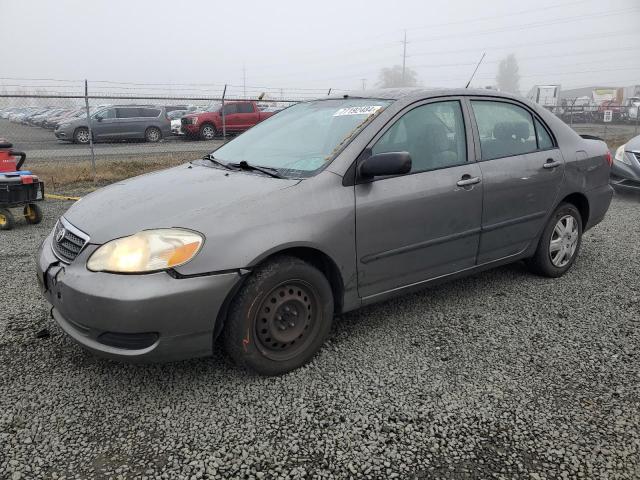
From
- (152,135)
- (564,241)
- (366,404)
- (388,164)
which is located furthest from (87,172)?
(152,135)

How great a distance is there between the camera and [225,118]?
19.5 metres

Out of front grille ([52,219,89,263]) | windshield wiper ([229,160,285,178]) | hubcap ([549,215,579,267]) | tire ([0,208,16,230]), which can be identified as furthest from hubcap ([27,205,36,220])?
hubcap ([549,215,579,267])

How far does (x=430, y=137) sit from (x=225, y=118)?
17321 mm

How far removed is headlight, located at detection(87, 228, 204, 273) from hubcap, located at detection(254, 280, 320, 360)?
487 millimetres

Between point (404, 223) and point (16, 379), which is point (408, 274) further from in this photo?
point (16, 379)

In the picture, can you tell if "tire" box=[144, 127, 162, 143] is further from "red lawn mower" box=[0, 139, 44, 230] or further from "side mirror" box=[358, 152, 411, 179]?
"side mirror" box=[358, 152, 411, 179]

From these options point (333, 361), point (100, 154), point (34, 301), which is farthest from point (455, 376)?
point (100, 154)

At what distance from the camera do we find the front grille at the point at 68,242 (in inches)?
99.2

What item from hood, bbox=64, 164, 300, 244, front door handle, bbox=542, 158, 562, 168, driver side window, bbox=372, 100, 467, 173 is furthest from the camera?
front door handle, bbox=542, 158, 562, 168

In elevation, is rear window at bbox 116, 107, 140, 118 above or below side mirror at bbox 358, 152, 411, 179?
above

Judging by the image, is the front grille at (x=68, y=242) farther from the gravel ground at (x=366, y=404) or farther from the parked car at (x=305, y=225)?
the gravel ground at (x=366, y=404)

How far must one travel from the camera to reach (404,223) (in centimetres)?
301

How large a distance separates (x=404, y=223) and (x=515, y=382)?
108 centimetres

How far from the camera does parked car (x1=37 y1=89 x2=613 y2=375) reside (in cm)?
234
